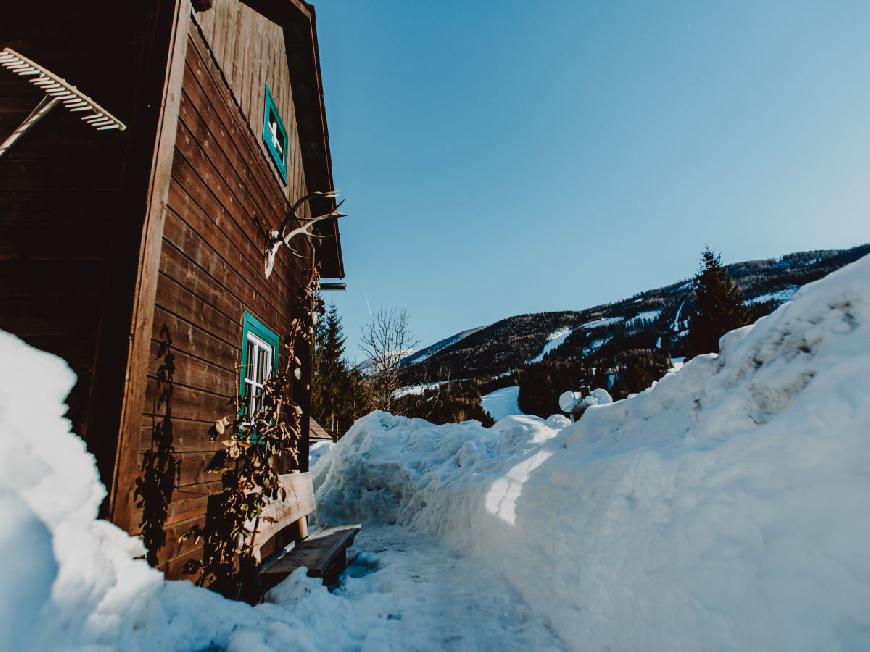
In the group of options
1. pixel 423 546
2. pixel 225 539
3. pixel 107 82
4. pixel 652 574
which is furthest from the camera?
pixel 423 546

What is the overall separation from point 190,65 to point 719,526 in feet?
16.5

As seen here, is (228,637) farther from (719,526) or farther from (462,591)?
(462,591)

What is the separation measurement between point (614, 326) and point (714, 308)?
40062 mm

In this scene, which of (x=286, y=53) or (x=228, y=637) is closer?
(x=228, y=637)

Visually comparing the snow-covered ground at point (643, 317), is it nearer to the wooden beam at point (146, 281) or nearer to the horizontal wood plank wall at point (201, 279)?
the horizontal wood plank wall at point (201, 279)

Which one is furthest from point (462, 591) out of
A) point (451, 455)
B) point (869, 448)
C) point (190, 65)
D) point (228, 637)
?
point (190, 65)

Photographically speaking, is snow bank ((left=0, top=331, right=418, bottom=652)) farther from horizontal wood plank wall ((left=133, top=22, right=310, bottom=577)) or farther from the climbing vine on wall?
the climbing vine on wall

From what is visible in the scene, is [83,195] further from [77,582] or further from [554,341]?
[554,341]

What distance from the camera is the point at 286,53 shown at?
24.5ft

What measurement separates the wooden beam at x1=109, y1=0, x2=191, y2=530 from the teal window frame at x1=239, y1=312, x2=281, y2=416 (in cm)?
145

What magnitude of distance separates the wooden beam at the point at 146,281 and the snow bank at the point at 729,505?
306 centimetres

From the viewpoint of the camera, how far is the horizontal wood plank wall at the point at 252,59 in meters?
4.76

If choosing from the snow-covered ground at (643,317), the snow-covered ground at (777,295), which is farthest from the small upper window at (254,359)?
the snow-covered ground at (643,317)

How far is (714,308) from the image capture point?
2542 centimetres
